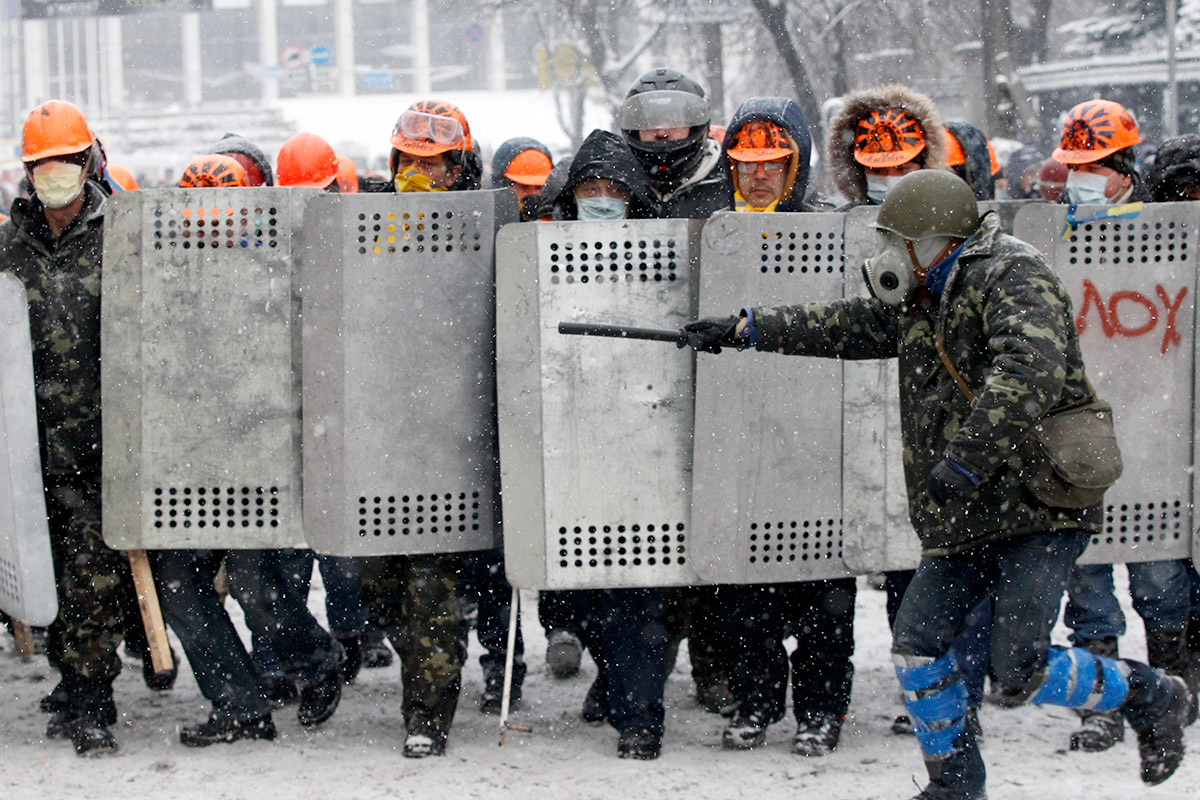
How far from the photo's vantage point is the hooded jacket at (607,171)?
17.5 ft

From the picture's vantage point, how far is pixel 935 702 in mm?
4309

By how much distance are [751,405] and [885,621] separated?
8.43 feet

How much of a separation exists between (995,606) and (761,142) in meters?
2.14

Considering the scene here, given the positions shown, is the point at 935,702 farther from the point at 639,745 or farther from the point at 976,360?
the point at 639,745

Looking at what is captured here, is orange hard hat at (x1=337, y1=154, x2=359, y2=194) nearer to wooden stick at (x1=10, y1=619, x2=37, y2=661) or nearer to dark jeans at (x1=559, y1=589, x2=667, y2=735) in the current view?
wooden stick at (x1=10, y1=619, x2=37, y2=661)

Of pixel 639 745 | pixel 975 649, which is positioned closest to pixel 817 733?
pixel 639 745

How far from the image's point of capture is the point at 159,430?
5.17 m

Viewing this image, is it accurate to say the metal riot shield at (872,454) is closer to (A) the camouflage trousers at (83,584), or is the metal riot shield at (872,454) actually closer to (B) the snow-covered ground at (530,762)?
(B) the snow-covered ground at (530,762)

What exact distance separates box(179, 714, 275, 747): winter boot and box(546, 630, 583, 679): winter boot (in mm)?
1382

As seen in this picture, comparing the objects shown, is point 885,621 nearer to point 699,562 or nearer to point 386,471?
point 699,562

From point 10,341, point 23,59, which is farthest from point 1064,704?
point 23,59

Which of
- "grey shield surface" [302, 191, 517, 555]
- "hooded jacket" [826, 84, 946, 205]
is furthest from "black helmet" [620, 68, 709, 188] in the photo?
"grey shield surface" [302, 191, 517, 555]

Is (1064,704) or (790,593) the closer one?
(1064,704)

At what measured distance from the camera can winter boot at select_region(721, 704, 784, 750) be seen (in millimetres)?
5355
